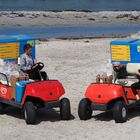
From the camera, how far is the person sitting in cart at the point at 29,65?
13.8 metres

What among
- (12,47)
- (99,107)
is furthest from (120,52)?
(12,47)

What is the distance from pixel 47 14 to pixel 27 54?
1989 inches

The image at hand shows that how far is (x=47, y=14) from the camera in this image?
64.2m

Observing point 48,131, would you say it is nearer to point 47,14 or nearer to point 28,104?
point 28,104

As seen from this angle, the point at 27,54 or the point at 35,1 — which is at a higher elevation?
the point at 35,1

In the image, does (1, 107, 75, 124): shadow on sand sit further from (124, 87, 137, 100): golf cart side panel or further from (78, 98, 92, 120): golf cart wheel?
(124, 87, 137, 100): golf cart side panel

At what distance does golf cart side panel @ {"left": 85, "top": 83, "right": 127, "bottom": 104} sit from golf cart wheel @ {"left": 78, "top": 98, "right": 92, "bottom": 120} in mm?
121

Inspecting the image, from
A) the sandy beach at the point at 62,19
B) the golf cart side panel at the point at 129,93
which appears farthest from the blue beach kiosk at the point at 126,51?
the sandy beach at the point at 62,19

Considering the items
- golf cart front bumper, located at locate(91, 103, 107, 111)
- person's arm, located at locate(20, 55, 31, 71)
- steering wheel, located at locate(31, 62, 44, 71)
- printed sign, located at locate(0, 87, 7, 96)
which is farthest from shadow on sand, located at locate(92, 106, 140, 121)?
printed sign, located at locate(0, 87, 7, 96)

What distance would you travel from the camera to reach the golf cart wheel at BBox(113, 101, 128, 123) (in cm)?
1270

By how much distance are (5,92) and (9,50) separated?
144 cm

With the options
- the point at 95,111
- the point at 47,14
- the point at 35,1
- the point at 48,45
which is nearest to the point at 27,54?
the point at 95,111

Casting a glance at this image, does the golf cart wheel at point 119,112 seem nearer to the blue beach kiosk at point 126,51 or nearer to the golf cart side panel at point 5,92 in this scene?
the blue beach kiosk at point 126,51

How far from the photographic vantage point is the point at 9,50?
1481 centimetres
